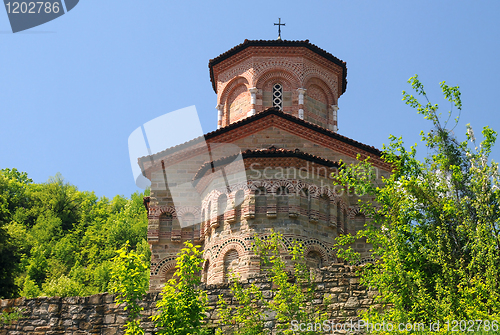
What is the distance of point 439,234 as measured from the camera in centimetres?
821

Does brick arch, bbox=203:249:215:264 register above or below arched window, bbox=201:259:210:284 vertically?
above

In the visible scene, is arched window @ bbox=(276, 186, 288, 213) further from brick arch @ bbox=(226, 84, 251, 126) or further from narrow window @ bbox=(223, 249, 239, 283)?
brick arch @ bbox=(226, 84, 251, 126)

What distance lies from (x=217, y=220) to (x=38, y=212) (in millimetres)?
26863

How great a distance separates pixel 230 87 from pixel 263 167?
22.8 feet

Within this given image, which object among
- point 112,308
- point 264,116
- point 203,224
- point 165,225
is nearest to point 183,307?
point 112,308

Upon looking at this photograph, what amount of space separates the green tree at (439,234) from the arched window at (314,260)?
321 cm

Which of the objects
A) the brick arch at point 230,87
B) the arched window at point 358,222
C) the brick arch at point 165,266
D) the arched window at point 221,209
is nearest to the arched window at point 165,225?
the brick arch at point 165,266

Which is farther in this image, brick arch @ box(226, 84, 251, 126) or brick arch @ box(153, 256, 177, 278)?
brick arch @ box(226, 84, 251, 126)

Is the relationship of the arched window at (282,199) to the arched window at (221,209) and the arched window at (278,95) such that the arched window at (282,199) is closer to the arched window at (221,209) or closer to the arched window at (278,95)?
the arched window at (221,209)

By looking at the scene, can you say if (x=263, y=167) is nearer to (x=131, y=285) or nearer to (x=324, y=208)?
(x=324, y=208)

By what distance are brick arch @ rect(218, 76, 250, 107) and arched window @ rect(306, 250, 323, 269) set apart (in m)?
7.95

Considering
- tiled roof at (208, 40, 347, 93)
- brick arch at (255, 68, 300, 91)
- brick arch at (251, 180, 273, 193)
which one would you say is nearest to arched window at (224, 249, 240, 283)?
brick arch at (251, 180, 273, 193)

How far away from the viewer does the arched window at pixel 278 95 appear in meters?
18.2

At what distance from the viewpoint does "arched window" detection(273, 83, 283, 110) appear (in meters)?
18.2
